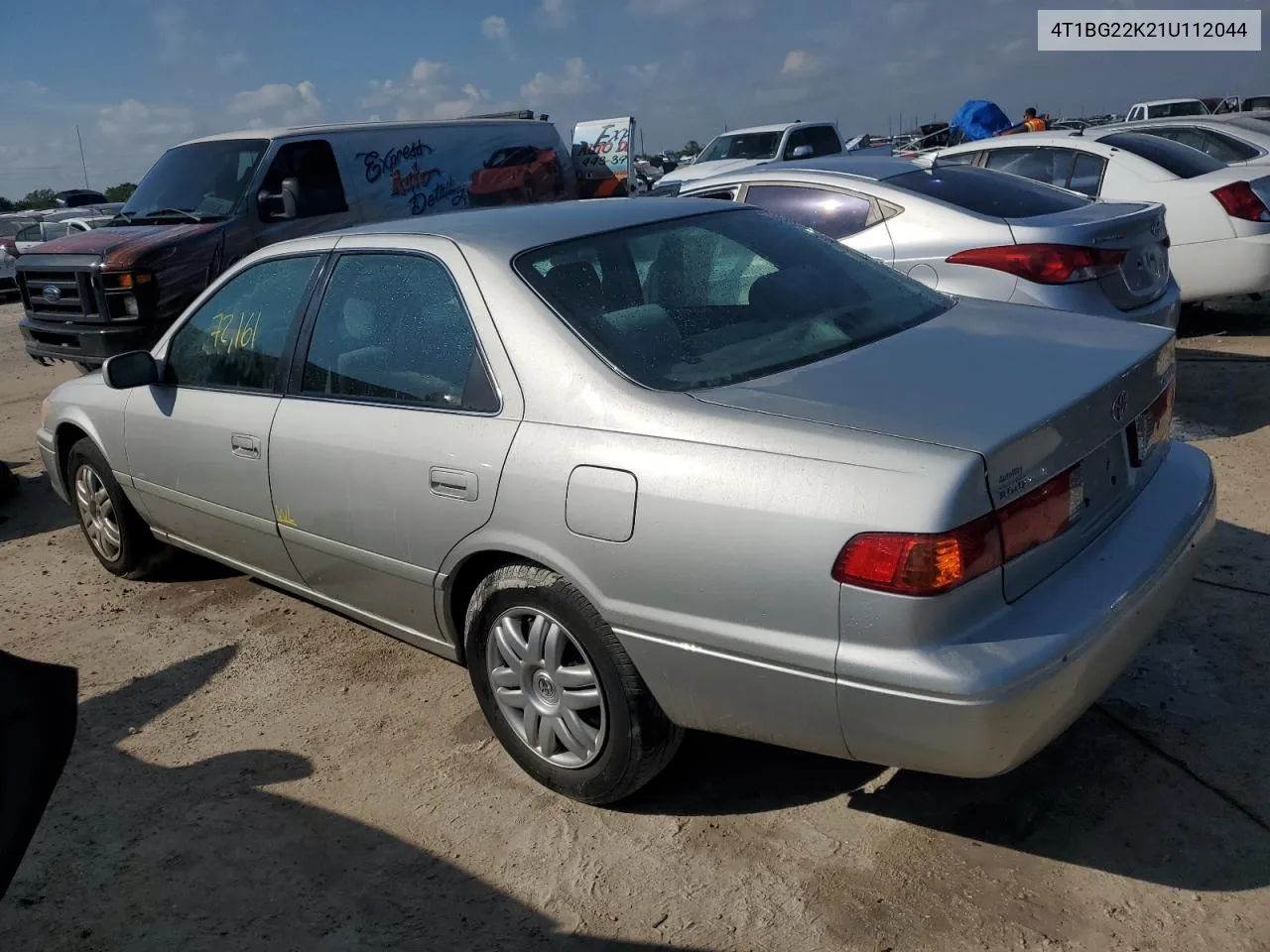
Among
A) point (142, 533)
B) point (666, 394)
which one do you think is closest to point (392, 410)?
point (666, 394)

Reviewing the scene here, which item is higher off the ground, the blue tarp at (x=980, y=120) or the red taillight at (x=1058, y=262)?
the blue tarp at (x=980, y=120)

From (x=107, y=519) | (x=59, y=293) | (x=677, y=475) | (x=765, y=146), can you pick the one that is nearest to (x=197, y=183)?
(x=59, y=293)

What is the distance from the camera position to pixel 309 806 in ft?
10.9

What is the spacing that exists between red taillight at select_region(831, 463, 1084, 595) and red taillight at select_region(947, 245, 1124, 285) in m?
3.23

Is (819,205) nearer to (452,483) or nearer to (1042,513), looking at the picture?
(452,483)

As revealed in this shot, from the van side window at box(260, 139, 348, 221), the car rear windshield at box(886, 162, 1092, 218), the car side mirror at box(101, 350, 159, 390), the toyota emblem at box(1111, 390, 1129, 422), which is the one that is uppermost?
the van side window at box(260, 139, 348, 221)

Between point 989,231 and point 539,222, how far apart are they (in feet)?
9.70

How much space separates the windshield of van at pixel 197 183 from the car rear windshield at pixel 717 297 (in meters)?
6.35

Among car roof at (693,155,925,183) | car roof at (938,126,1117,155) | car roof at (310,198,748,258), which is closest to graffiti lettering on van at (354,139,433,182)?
car roof at (693,155,925,183)

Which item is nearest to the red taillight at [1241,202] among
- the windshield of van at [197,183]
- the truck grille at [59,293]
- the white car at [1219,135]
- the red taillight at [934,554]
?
the white car at [1219,135]

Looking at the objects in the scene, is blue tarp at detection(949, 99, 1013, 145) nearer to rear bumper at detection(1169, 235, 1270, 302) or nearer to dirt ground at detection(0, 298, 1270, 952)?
rear bumper at detection(1169, 235, 1270, 302)

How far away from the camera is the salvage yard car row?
2387mm

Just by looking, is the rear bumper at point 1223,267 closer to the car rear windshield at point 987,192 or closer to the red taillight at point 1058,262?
the car rear windshield at point 987,192

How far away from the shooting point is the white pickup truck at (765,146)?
1891 cm
